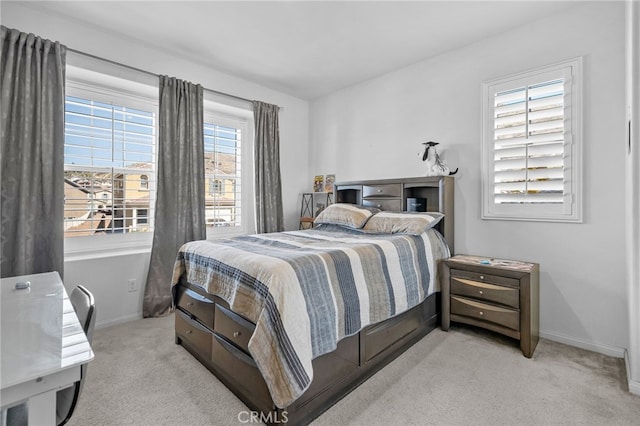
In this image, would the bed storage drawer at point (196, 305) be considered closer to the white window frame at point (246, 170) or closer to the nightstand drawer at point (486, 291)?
the white window frame at point (246, 170)

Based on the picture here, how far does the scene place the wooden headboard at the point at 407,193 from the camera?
295cm

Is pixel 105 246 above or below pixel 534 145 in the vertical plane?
below

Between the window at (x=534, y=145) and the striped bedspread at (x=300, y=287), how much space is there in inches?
38.9

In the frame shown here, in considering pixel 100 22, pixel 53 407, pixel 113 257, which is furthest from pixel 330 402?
pixel 100 22

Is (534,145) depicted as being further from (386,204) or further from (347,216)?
(347,216)

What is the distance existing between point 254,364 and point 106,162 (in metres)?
2.57

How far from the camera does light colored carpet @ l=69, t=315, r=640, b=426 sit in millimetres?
1604

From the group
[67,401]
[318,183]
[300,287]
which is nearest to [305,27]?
[318,183]

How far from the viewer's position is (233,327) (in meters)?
1.73

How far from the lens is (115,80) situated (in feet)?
9.39

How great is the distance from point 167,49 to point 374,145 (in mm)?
2486

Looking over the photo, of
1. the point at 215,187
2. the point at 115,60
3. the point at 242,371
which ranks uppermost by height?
the point at 115,60

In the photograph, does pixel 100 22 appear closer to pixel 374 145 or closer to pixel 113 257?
pixel 113 257

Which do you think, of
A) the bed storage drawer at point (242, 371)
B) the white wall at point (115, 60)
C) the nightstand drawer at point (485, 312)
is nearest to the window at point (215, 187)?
the white wall at point (115, 60)
